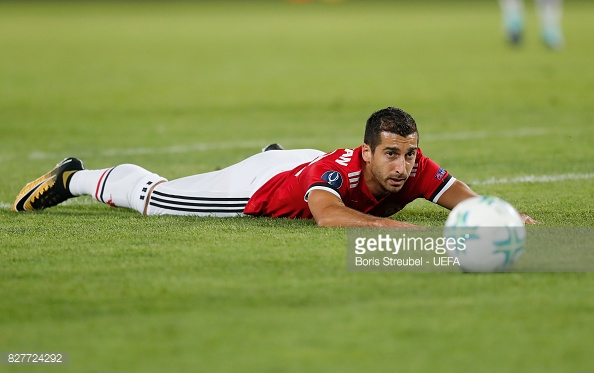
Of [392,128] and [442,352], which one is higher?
[392,128]

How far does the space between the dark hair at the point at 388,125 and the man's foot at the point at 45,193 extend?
2520mm

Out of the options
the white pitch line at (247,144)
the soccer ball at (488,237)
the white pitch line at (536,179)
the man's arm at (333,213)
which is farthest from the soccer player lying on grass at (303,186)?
the white pitch line at (247,144)

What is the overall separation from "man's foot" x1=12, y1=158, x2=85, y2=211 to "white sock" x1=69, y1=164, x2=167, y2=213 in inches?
2.6

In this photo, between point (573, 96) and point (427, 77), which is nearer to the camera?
point (573, 96)

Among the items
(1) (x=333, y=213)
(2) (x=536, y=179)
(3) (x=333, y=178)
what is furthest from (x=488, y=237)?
(2) (x=536, y=179)

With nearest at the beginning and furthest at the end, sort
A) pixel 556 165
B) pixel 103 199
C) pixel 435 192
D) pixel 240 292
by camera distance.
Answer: pixel 240 292 → pixel 435 192 → pixel 103 199 → pixel 556 165

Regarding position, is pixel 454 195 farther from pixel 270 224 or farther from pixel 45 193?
pixel 45 193

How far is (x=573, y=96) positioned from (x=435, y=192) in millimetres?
9920

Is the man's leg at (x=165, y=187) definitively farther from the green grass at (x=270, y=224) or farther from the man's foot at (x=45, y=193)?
the green grass at (x=270, y=224)

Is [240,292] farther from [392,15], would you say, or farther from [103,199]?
[392,15]

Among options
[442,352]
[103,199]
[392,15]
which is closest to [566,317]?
[442,352]

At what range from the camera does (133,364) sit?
4.09 m

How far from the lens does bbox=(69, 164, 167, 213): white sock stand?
24.6 feet

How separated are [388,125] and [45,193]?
9.14ft
